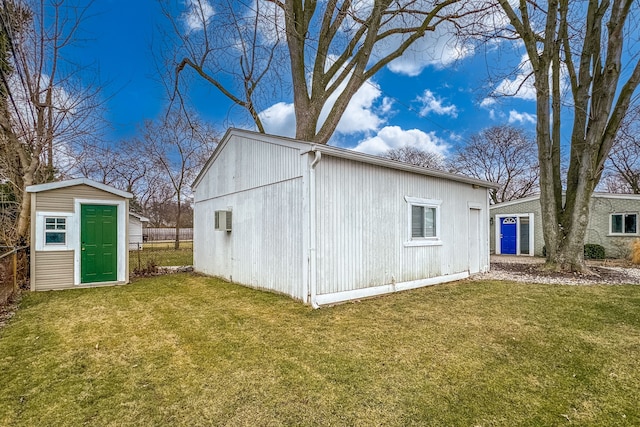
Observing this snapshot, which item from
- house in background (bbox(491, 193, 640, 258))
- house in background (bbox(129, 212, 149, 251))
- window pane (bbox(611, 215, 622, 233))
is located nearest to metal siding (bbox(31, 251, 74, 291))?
house in background (bbox(129, 212, 149, 251))

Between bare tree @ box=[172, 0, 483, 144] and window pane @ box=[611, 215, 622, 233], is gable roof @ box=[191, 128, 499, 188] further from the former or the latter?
window pane @ box=[611, 215, 622, 233]

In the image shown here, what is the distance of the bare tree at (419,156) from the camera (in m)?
26.1

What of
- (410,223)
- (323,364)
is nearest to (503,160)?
(410,223)

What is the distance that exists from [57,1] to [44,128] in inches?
131

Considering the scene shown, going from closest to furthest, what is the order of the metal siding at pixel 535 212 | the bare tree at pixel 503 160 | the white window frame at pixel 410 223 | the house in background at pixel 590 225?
the white window frame at pixel 410 223, the house in background at pixel 590 225, the metal siding at pixel 535 212, the bare tree at pixel 503 160

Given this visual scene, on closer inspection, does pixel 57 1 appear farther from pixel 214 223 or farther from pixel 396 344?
pixel 396 344

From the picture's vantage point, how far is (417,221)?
24.2 ft

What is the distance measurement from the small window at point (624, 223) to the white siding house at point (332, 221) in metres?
8.50

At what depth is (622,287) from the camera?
23.6 feet

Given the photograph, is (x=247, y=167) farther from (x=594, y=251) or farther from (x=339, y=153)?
(x=594, y=251)

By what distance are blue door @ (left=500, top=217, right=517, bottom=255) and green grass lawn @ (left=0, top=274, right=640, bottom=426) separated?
10909mm

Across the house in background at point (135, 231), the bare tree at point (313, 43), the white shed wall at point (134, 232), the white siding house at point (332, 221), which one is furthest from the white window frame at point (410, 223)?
the white shed wall at point (134, 232)

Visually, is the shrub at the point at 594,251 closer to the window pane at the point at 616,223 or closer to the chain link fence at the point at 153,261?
the window pane at the point at 616,223

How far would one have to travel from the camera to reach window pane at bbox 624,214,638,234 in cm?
1288
